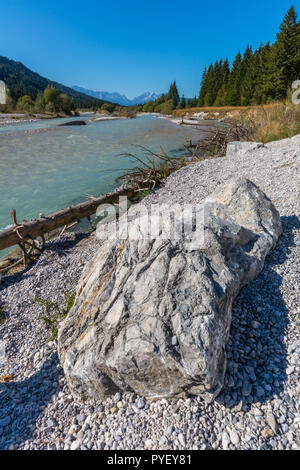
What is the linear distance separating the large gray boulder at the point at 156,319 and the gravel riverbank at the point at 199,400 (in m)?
0.17

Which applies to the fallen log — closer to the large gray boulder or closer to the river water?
the river water

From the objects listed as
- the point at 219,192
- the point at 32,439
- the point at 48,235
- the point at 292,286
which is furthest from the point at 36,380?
the point at 48,235

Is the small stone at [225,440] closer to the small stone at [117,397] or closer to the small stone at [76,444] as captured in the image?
the small stone at [117,397]

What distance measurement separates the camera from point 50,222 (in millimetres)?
6000

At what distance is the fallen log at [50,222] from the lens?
211 inches

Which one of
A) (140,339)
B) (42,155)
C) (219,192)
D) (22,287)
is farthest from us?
(42,155)

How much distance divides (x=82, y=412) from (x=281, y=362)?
1926 millimetres

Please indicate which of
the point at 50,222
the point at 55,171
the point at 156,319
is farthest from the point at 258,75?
the point at 156,319

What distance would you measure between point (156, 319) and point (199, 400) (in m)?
0.79

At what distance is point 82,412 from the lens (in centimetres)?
216

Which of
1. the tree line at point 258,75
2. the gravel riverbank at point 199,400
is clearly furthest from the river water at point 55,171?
the tree line at point 258,75

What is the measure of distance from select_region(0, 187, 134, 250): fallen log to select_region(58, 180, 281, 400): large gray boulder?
3743 millimetres

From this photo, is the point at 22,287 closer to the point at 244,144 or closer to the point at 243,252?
the point at 243,252

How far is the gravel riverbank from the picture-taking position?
1.78 meters
